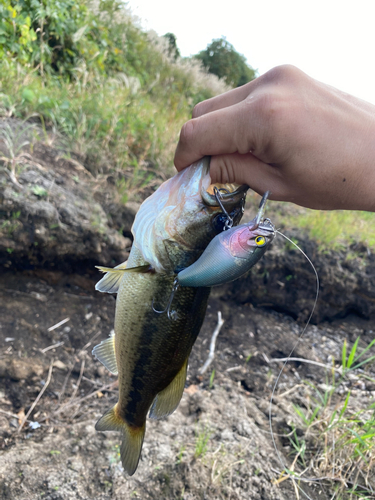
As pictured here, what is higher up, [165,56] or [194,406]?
[165,56]

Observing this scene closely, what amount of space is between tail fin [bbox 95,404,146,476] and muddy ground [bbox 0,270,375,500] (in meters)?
0.55

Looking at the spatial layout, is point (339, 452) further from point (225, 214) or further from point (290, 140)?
point (290, 140)

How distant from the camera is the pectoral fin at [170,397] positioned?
1.59 meters

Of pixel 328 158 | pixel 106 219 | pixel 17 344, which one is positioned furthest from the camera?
pixel 106 219

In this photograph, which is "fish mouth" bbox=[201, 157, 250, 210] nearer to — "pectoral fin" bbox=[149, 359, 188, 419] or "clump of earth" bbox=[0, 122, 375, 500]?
"pectoral fin" bbox=[149, 359, 188, 419]

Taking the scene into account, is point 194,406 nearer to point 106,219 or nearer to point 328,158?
point 106,219

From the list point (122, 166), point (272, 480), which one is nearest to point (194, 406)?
point (272, 480)

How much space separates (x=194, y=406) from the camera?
2.73 metres

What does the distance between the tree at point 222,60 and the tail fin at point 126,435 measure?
1549 centimetres

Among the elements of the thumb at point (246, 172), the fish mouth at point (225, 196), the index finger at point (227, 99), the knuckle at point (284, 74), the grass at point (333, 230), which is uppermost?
the knuckle at point (284, 74)

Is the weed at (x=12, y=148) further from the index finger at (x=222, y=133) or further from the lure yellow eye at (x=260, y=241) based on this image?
the lure yellow eye at (x=260, y=241)

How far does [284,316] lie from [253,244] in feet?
11.2

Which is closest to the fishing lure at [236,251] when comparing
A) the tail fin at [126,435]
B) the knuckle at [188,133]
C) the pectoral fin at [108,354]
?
the knuckle at [188,133]

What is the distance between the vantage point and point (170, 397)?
1.61 meters
